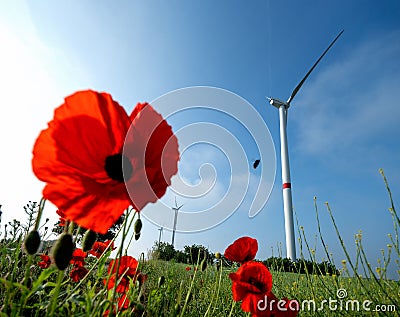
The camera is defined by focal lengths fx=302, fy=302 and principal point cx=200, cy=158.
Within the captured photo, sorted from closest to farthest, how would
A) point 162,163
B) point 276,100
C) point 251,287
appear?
1. point 162,163
2. point 251,287
3. point 276,100

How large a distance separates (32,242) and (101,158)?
1.16 ft

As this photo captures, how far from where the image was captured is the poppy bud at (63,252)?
31.2 inches

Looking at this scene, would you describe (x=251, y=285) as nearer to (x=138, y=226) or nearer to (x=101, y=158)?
(x=138, y=226)

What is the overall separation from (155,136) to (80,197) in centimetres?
28

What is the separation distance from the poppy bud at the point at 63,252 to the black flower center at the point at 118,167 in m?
0.21

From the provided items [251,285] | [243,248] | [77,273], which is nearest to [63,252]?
[251,285]

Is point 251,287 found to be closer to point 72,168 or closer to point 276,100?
point 72,168

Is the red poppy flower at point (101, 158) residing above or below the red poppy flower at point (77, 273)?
above

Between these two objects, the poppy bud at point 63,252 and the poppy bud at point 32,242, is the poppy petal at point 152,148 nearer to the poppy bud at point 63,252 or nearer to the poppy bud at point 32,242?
the poppy bud at point 63,252

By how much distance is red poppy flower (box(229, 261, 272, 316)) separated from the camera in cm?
175

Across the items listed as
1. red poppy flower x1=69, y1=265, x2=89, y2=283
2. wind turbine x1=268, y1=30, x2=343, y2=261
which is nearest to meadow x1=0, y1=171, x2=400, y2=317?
red poppy flower x1=69, y1=265, x2=89, y2=283

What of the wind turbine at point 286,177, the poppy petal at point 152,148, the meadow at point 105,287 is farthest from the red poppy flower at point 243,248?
the wind turbine at point 286,177

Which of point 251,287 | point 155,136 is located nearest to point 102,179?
point 155,136

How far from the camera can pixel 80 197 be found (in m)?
0.80
